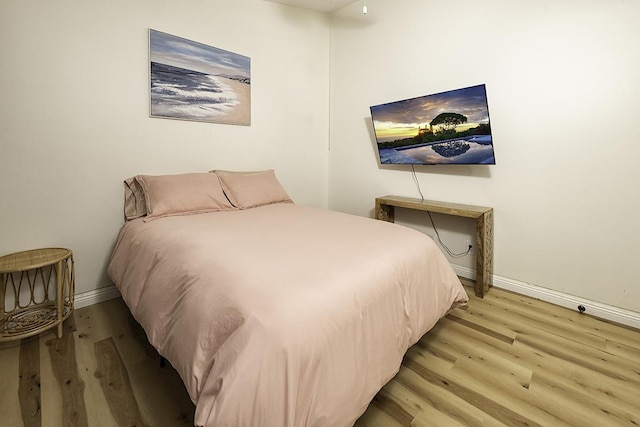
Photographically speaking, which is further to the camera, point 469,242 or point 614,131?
point 469,242

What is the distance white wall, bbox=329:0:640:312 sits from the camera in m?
1.92

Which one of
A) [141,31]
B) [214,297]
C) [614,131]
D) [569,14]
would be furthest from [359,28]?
[214,297]

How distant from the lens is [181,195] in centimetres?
225

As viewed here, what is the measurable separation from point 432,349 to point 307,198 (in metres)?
2.32

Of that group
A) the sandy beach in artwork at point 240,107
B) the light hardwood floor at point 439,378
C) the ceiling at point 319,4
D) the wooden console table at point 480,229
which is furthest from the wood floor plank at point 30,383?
the ceiling at point 319,4

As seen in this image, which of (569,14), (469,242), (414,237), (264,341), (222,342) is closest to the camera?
(264,341)

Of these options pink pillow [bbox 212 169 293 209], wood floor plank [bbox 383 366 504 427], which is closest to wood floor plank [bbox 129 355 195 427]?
wood floor plank [bbox 383 366 504 427]

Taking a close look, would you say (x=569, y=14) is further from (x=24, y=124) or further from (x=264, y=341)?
(x=24, y=124)

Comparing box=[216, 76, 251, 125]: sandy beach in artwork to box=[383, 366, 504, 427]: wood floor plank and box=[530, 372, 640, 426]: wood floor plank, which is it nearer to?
box=[383, 366, 504, 427]: wood floor plank

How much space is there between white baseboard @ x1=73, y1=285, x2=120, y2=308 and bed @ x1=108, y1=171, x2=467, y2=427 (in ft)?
1.42

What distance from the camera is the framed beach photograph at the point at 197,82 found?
236cm

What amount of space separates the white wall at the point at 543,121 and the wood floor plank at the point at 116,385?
2656 mm

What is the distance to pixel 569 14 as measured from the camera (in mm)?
2008

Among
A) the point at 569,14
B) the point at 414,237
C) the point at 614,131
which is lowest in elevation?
the point at 414,237
